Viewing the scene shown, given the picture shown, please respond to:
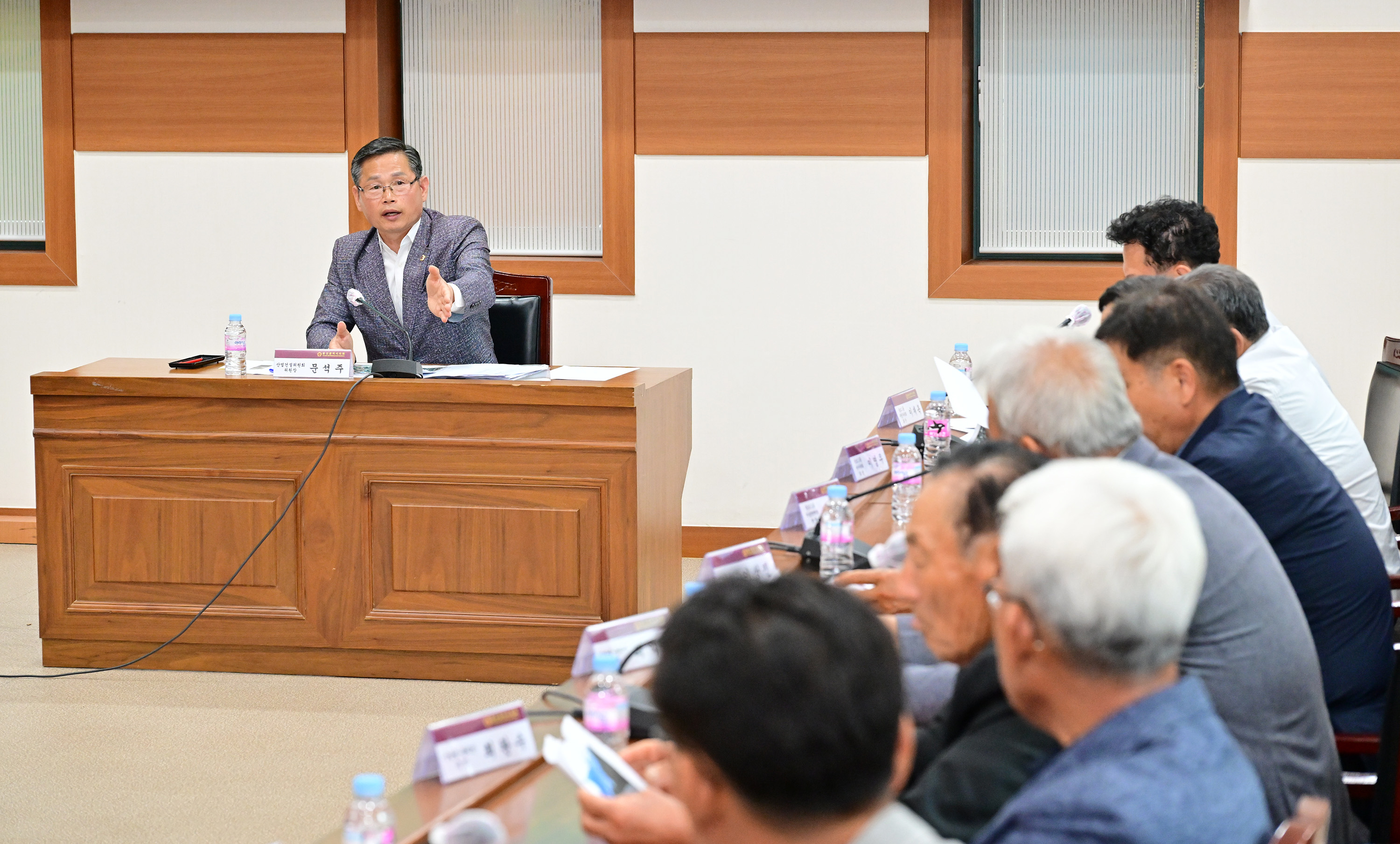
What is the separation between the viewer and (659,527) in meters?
4.04

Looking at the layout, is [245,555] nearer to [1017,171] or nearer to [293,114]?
[293,114]

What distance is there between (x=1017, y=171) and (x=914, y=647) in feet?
12.5

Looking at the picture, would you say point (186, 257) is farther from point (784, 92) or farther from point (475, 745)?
point (475, 745)

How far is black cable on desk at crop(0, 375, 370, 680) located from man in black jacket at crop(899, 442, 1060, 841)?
8.10ft

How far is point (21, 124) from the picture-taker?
5805 mm

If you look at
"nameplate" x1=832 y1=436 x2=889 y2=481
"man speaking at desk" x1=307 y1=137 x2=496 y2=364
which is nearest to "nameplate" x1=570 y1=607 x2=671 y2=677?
"nameplate" x1=832 y1=436 x2=889 y2=481

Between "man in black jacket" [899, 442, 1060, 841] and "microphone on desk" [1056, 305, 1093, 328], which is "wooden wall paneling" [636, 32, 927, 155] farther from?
"man in black jacket" [899, 442, 1060, 841]

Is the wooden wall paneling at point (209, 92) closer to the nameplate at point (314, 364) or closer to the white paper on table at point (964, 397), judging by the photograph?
the nameplate at point (314, 364)

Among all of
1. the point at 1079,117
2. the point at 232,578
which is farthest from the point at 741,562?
the point at 1079,117

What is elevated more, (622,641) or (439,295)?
(439,295)

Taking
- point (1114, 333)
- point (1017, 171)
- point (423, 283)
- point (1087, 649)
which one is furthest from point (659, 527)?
point (1087, 649)

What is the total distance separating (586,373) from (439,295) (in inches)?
18.9

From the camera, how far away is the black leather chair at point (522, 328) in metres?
4.41

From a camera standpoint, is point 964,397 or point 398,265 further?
point 398,265
